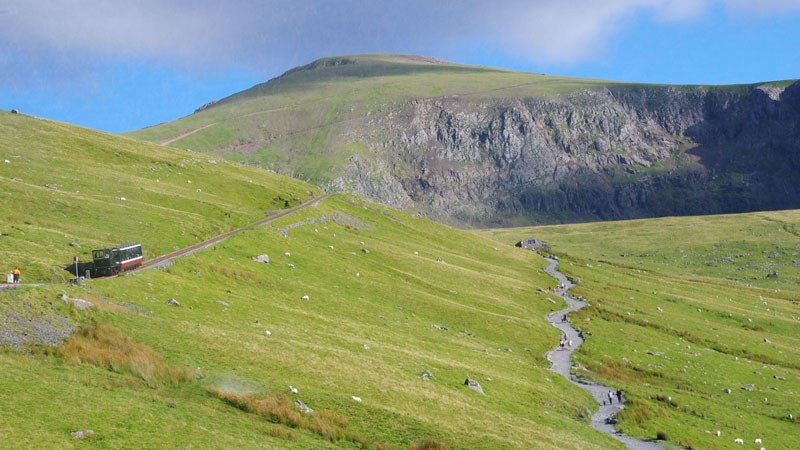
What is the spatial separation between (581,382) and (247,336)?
3302 cm

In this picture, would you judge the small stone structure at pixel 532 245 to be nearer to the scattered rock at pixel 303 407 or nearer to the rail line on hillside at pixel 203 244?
the rail line on hillside at pixel 203 244

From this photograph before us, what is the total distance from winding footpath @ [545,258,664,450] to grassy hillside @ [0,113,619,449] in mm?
1600

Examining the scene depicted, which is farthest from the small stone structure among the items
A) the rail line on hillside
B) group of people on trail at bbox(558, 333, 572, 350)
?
group of people on trail at bbox(558, 333, 572, 350)

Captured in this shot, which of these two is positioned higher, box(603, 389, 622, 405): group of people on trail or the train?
the train

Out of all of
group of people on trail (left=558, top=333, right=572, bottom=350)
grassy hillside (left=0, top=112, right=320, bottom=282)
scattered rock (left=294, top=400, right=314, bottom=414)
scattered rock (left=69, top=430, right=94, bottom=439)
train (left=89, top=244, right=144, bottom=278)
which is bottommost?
group of people on trail (left=558, top=333, right=572, bottom=350)

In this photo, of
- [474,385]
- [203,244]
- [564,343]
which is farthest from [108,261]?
[564,343]

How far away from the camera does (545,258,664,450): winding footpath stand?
43.3m

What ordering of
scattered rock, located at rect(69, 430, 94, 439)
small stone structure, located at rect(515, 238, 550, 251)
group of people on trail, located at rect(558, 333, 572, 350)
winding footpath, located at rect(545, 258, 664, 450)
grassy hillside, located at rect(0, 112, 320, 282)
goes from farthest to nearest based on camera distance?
1. small stone structure, located at rect(515, 238, 550, 251)
2. group of people on trail, located at rect(558, 333, 572, 350)
3. grassy hillside, located at rect(0, 112, 320, 282)
4. winding footpath, located at rect(545, 258, 664, 450)
5. scattered rock, located at rect(69, 430, 94, 439)

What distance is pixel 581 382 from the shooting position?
5897cm

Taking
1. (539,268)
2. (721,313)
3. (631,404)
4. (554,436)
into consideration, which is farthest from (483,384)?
(539,268)

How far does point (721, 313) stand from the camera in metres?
108

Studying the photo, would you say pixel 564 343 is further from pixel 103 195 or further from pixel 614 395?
pixel 103 195

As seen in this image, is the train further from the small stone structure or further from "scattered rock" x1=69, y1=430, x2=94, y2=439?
the small stone structure

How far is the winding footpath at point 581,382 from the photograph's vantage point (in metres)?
43.3
